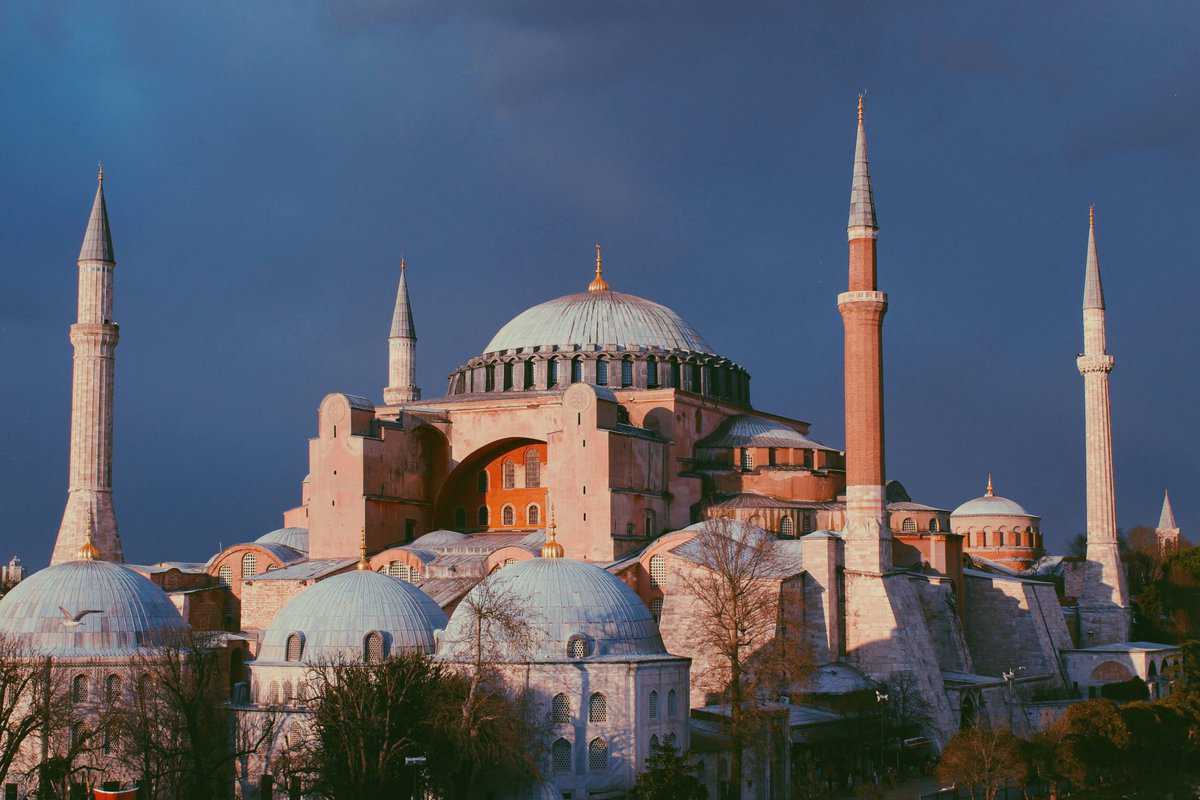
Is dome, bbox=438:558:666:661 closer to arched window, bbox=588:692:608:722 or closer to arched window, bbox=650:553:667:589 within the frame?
arched window, bbox=588:692:608:722

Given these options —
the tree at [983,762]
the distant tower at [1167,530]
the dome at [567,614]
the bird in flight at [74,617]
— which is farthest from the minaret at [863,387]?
the distant tower at [1167,530]

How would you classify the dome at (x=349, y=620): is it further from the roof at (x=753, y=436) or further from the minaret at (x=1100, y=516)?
the minaret at (x=1100, y=516)

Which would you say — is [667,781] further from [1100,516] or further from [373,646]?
[1100,516]

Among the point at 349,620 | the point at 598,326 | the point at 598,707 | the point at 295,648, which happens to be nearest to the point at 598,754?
the point at 598,707

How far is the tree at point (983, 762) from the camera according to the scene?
24.8 meters

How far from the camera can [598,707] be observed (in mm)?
23500

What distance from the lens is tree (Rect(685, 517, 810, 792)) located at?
25672 mm

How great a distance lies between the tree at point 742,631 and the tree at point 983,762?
278 centimetres

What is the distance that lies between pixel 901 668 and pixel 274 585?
12347mm

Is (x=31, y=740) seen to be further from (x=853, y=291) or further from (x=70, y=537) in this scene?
(x=853, y=291)

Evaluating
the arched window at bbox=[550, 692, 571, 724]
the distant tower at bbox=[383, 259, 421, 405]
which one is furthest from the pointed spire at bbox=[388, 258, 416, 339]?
the arched window at bbox=[550, 692, 571, 724]

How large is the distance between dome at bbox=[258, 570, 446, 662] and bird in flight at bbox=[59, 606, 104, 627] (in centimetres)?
271

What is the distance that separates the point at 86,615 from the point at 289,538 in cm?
1416

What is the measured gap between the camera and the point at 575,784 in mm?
23250
